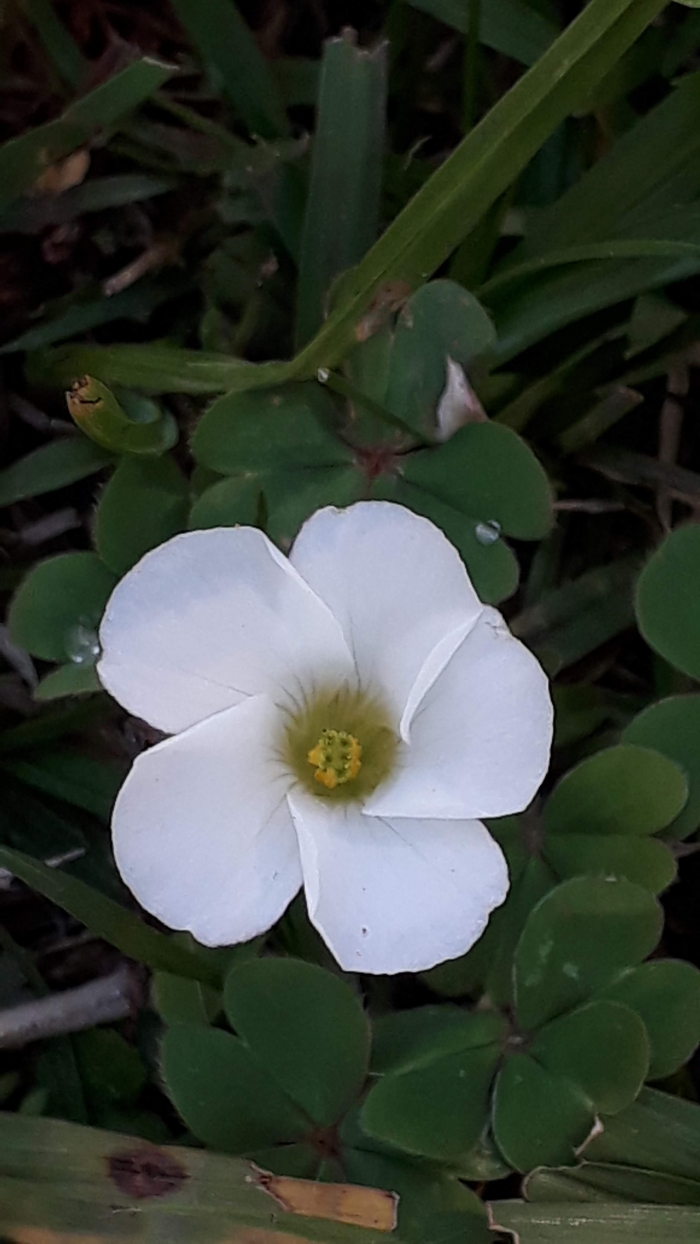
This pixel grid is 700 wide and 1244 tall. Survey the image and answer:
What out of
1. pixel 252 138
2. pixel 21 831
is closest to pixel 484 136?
pixel 252 138

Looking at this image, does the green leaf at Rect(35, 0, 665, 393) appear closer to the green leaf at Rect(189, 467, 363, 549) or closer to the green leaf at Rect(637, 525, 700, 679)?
the green leaf at Rect(189, 467, 363, 549)

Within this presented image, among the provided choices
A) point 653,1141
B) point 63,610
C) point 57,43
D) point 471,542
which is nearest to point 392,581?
point 471,542

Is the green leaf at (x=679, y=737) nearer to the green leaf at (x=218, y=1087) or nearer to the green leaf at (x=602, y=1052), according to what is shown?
the green leaf at (x=602, y=1052)

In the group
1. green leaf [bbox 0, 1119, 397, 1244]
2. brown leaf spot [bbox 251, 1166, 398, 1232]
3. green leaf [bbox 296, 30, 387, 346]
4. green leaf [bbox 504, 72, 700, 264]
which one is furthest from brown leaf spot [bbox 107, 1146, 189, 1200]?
green leaf [bbox 504, 72, 700, 264]

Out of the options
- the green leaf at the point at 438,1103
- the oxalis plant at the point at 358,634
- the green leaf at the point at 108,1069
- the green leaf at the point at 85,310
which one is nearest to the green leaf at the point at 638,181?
the oxalis plant at the point at 358,634

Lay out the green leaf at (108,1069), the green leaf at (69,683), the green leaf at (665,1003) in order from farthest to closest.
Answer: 1. the green leaf at (108,1069)
2. the green leaf at (69,683)
3. the green leaf at (665,1003)

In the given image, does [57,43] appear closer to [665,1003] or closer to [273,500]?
[273,500]
